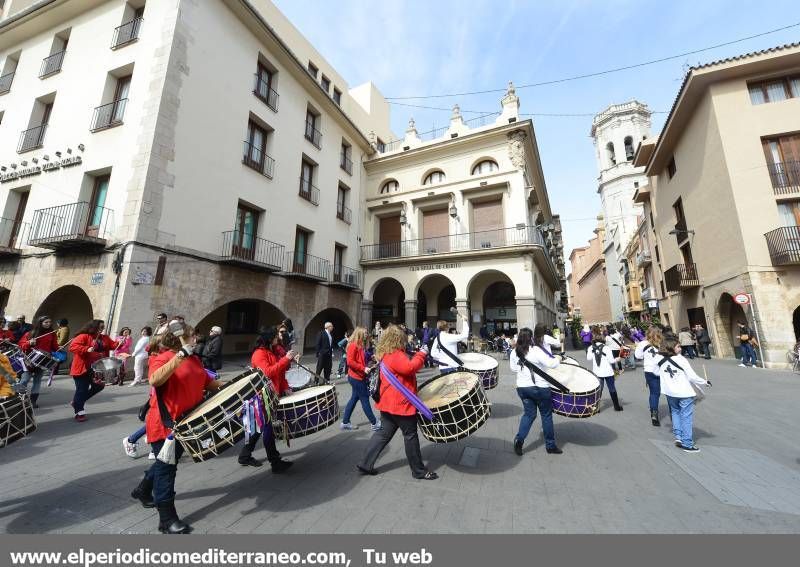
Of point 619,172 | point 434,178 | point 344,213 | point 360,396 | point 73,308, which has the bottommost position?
point 360,396

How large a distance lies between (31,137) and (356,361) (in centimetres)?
1778

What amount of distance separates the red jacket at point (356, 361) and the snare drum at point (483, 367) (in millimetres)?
1772

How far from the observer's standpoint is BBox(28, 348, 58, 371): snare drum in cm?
638

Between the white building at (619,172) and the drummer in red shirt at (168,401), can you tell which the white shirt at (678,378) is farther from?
the white building at (619,172)

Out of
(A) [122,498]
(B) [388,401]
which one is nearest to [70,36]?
(A) [122,498]

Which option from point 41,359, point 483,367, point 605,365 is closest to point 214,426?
point 483,367

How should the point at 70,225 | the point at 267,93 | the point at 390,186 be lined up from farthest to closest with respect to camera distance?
the point at 390,186, the point at 267,93, the point at 70,225

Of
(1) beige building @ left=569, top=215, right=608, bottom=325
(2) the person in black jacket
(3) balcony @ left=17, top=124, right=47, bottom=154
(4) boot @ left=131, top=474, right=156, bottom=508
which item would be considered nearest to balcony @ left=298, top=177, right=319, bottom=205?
(3) balcony @ left=17, top=124, right=47, bottom=154

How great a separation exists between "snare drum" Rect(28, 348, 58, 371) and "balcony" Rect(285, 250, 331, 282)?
842 centimetres

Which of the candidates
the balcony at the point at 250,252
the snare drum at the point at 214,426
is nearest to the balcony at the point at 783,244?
the snare drum at the point at 214,426

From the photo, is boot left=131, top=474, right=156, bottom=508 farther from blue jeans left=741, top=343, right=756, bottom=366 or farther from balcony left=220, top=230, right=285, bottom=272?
blue jeans left=741, top=343, right=756, bottom=366

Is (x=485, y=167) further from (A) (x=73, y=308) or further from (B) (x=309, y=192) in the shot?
(A) (x=73, y=308)

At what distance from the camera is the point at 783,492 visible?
3.46 meters

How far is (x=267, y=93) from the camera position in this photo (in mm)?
15375
